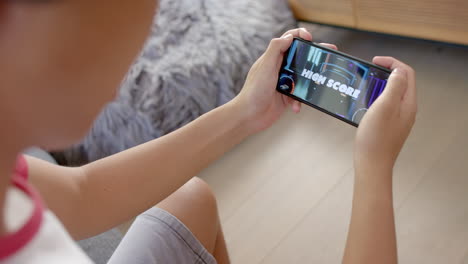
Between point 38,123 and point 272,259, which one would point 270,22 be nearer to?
point 272,259

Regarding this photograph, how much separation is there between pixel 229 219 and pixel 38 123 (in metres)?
0.98

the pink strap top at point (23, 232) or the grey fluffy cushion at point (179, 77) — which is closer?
the pink strap top at point (23, 232)

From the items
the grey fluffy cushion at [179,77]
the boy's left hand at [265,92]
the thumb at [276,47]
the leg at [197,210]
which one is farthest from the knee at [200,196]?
the grey fluffy cushion at [179,77]

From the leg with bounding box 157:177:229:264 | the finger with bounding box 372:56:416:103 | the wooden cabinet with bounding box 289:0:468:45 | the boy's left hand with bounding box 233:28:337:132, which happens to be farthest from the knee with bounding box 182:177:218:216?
the wooden cabinet with bounding box 289:0:468:45

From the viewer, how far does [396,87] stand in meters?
0.72

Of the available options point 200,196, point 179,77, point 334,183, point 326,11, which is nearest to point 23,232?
point 200,196

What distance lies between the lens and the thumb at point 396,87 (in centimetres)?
71

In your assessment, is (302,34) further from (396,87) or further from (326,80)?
(396,87)

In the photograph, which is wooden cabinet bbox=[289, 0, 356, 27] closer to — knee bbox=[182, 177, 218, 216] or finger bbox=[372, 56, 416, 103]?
finger bbox=[372, 56, 416, 103]

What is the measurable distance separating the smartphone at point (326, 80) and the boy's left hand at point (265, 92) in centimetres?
2

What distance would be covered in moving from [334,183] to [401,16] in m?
0.61

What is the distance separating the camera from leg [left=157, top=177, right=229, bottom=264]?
31.3 inches

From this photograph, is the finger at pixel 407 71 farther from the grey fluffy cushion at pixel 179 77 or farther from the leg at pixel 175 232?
the grey fluffy cushion at pixel 179 77

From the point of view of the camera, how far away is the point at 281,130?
154 cm
